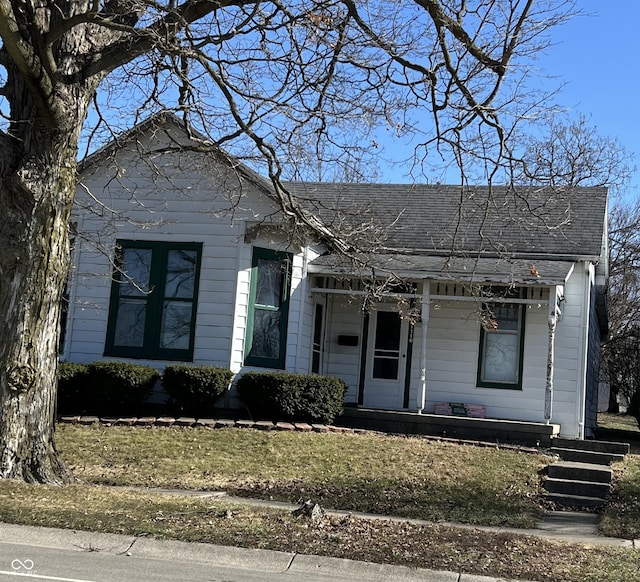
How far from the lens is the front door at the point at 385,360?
1783cm

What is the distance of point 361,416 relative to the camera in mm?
15930

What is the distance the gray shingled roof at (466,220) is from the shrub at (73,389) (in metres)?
5.36

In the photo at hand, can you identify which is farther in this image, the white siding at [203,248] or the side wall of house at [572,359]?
the side wall of house at [572,359]

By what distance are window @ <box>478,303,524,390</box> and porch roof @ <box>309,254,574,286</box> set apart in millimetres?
1007

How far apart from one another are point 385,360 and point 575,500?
6.87 metres

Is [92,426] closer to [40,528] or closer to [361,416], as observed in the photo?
[361,416]

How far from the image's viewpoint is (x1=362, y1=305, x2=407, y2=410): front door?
17.8 m

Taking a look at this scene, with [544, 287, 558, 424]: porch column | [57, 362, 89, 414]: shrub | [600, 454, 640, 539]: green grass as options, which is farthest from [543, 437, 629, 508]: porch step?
[57, 362, 89, 414]: shrub

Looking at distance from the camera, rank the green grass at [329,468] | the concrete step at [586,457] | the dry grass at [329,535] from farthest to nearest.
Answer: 1. the concrete step at [586,457]
2. the green grass at [329,468]
3. the dry grass at [329,535]

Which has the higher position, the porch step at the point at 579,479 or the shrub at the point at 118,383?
the shrub at the point at 118,383

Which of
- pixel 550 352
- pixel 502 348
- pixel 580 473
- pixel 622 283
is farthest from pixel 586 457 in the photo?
pixel 622 283

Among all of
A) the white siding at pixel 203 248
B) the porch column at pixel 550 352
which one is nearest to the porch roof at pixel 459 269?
the porch column at pixel 550 352

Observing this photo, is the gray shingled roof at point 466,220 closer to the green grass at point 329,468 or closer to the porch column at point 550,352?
the porch column at point 550,352

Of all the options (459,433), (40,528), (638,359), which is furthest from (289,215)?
(638,359)
